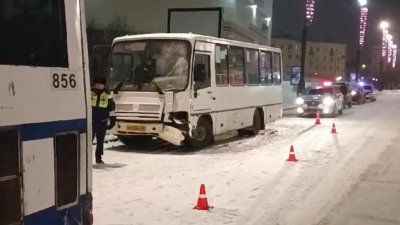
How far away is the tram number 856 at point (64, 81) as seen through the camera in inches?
143

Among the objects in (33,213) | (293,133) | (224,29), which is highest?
(224,29)

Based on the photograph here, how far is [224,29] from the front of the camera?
44094 mm

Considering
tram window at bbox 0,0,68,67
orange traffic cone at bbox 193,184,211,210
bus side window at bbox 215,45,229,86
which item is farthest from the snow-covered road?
A: tram window at bbox 0,0,68,67

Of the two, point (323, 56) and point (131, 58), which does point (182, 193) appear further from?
point (323, 56)

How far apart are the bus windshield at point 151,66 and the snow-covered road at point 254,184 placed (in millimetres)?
1663

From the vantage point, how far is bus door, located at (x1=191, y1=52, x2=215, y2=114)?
47.3 ft

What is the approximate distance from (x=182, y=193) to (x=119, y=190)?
1.02 meters

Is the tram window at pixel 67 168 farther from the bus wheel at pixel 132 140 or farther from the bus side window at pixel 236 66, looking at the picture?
the bus side window at pixel 236 66

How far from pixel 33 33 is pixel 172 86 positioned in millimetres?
10684

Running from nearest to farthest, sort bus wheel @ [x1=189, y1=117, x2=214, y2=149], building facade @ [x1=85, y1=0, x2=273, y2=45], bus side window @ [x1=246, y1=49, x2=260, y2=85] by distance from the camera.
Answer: bus wheel @ [x1=189, y1=117, x2=214, y2=149] → bus side window @ [x1=246, y1=49, x2=260, y2=85] → building facade @ [x1=85, y1=0, x2=273, y2=45]

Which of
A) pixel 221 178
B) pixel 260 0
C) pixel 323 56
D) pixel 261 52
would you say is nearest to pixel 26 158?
pixel 221 178

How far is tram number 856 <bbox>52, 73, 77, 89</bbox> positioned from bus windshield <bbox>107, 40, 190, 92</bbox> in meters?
10.2

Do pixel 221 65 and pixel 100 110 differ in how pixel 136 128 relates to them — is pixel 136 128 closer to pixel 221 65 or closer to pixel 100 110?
pixel 100 110

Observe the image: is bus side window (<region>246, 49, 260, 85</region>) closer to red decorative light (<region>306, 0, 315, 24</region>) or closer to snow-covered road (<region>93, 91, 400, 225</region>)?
snow-covered road (<region>93, 91, 400, 225</region>)
